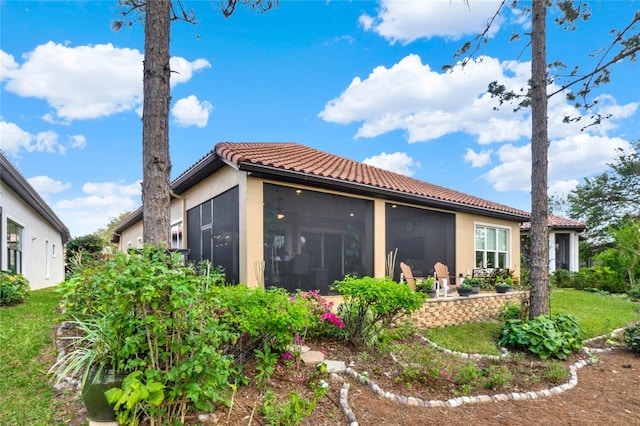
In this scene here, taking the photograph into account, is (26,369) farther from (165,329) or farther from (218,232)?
(218,232)

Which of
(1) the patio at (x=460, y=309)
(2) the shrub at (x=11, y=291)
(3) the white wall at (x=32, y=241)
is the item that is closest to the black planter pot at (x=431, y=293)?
(1) the patio at (x=460, y=309)

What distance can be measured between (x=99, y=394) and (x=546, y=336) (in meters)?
6.68

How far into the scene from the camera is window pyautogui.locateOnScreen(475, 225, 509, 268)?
41.7 ft

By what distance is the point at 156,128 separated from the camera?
4.91m

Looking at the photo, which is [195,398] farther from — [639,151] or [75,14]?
[639,151]

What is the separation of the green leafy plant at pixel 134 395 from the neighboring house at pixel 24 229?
8308mm

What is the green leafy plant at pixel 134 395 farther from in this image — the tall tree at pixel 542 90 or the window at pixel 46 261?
the window at pixel 46 261

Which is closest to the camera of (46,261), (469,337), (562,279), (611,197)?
(469,337)

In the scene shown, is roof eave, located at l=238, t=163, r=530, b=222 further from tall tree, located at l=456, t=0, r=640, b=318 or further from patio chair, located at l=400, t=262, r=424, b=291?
tall tree, located at l=456, t=0, r=640, b=318

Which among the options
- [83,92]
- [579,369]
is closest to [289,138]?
[83,92]

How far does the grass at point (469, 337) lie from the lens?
21.2 feet

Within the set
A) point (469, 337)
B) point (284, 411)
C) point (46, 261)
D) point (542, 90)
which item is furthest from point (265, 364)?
point (46, 261)

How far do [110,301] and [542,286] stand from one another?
25.1ft

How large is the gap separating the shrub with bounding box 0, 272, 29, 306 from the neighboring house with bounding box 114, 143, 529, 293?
4.00 meters
